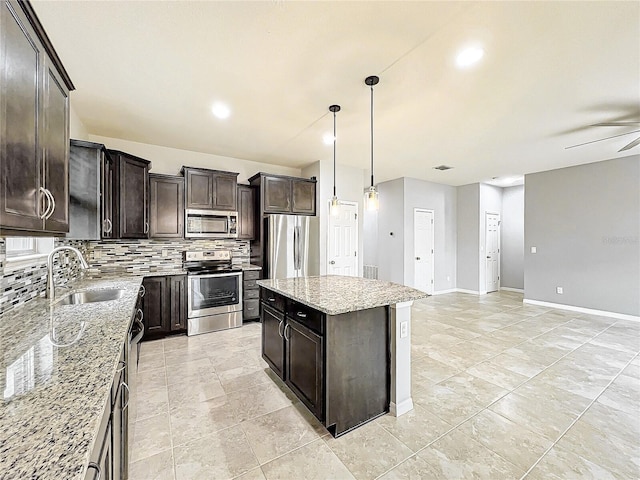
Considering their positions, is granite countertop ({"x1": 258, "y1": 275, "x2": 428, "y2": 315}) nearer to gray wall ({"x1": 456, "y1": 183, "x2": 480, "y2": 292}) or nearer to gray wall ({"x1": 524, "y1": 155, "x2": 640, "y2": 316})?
gray wall ({"x1": 524, "y1": 155, "x2": 640, "y2": 316})

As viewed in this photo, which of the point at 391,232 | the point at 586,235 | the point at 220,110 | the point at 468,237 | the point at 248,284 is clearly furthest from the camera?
the point at 468,237

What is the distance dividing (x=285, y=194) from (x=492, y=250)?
588 centimetres

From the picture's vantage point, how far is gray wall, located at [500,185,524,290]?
731 centimetres

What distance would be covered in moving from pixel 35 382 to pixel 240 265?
4.04m

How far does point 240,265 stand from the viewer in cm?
491

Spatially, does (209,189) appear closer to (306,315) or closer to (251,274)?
(251,274)

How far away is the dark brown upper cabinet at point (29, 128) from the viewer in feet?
3.37

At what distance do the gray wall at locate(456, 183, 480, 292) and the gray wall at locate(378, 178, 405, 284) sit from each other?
2.08 meters

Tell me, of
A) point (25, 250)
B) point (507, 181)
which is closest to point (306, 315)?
point (25, 250)

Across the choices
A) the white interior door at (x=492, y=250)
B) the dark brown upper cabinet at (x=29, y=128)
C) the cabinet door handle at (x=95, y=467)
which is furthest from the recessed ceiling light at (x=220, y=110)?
the white interior door at (x=492, y=250)

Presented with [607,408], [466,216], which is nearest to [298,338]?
[607,408]

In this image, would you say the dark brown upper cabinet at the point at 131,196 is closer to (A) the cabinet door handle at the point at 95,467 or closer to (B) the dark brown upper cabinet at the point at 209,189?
(B) the dark brown upper cabinet at the point at 209,189

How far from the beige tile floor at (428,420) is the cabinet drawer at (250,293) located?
92 cm

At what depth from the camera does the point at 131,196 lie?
3.55 m
